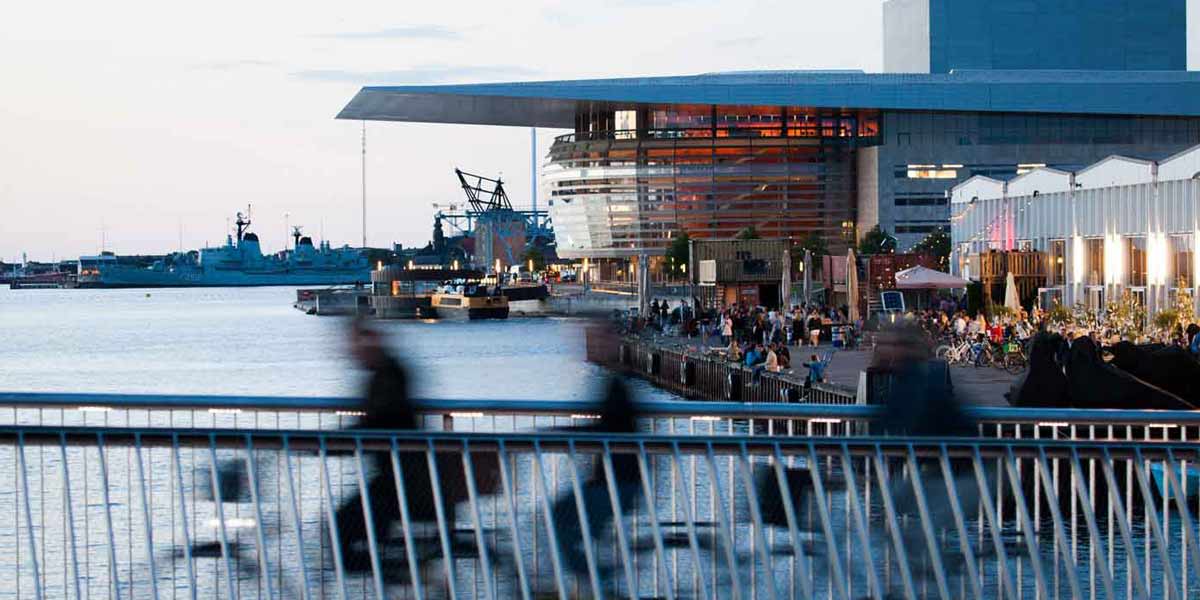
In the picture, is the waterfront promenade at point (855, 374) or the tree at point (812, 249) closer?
the waterfront promenade at point (855, 374)

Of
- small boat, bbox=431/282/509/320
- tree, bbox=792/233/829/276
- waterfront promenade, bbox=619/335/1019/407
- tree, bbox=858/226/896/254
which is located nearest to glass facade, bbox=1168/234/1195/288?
waterfront promenade, bbox=619/335/1019/407

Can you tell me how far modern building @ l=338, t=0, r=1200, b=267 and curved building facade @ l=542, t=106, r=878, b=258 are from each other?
0.38 feet

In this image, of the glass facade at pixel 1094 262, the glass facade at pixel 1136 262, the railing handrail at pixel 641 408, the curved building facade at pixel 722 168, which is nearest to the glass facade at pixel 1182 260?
the glass facade at pixel 1136 262

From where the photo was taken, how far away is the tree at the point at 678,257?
147 m

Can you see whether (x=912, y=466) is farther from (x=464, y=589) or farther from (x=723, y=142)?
(x=723, y=142)

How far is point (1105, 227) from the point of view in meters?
54.2

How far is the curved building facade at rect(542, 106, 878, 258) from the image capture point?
15212 centimetres

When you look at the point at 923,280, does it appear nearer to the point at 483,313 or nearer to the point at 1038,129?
the point at 483,313

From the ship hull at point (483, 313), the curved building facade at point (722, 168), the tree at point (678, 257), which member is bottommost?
the ship hull at point (483, 313)

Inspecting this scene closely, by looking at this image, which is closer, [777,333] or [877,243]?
[777,333]

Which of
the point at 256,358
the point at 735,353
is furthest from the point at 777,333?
the point at 256,358

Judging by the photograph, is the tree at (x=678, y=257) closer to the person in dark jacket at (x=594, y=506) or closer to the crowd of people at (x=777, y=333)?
the crowd of people at (x=777, y=333)

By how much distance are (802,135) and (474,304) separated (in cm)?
3407

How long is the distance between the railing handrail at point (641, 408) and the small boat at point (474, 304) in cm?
12515
